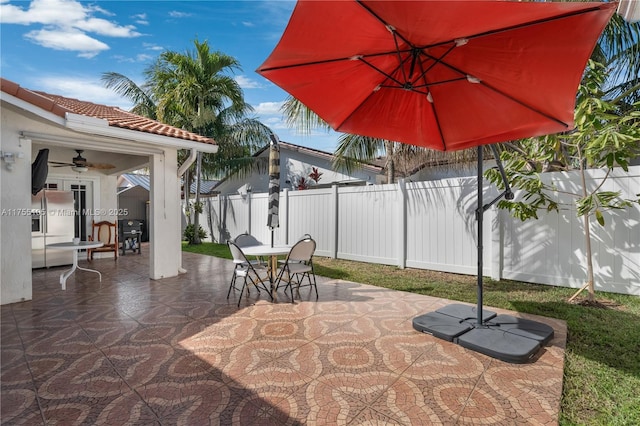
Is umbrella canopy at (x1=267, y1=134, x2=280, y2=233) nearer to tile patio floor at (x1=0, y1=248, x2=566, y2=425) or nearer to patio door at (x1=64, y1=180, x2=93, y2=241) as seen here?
tile patio floor at (x1=0, y1=248, x2=566, y2=425)

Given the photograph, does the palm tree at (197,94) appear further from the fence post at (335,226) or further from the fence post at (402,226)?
the fence post at (402,226)

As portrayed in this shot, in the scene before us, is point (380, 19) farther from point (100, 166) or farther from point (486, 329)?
point (100, 166)

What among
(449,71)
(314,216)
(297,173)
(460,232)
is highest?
(297,173)

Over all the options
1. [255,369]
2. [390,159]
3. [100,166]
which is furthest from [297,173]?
[255,369]

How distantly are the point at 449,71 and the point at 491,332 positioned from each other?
2956mm

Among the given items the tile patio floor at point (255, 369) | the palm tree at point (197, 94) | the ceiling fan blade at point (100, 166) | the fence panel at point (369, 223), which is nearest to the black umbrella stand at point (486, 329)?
the tile patio floor at point (255, 369)

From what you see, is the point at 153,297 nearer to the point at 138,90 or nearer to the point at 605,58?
the point at 605,58

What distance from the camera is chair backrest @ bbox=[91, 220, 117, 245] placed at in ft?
33.7

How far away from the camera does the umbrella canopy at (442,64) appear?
222 centimetres

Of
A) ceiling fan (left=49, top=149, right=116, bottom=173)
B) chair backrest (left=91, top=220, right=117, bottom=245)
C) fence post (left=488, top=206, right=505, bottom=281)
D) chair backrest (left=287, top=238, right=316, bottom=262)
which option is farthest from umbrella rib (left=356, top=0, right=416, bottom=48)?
chair backrest (left=91, top=220, right=117, bottom=245)

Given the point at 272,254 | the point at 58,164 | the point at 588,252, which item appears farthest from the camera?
the point at 58,164

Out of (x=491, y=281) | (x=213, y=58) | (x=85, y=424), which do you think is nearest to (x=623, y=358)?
(x=491, y=281)

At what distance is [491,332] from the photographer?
3.81 metres

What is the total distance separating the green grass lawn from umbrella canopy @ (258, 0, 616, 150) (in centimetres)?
231
